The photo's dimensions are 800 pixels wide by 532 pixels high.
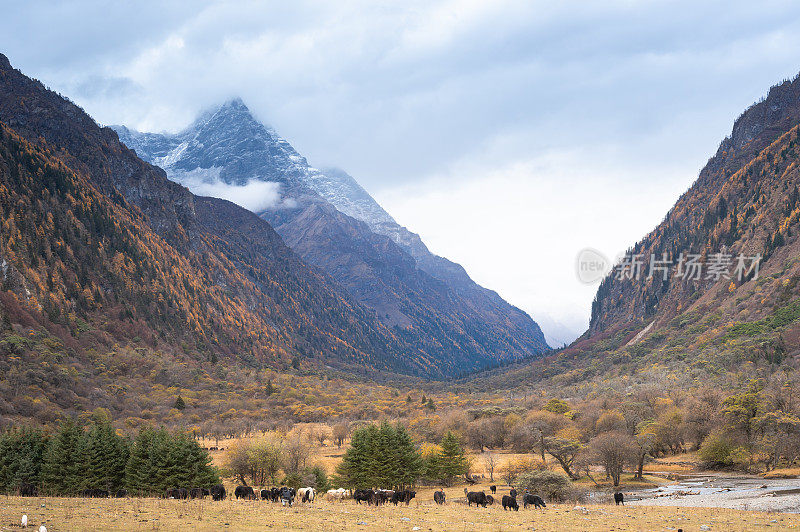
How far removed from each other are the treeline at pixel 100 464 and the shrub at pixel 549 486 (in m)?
35.9

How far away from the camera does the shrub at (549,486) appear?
6556cm

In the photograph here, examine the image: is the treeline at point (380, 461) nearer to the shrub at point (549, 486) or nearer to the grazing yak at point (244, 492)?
the shrub at point (549, 486)

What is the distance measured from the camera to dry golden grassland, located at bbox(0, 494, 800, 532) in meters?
29.9

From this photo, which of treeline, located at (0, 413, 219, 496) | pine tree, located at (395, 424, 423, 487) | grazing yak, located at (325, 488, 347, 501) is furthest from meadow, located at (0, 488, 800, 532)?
pine tree, located at (395, 424, 423, 487)

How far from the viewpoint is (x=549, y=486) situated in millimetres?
66188

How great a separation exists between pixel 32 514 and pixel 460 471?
62562 mm

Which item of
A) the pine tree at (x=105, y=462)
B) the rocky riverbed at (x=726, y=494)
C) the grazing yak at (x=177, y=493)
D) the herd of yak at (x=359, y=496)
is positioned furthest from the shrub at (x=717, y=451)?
the pine tree at (x=105, y=462)

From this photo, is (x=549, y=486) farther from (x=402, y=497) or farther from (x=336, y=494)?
(x=336, y=494)

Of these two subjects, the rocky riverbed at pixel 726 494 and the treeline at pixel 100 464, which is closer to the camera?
the rocky riverbed at pixel 726 494

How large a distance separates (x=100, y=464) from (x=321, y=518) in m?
38.2

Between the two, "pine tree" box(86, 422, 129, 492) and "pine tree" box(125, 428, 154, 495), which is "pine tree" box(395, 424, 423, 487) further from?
"pine tree" box(86, 422, 129, 492)

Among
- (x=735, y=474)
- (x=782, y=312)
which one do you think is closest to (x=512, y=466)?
(x=735, y=474)

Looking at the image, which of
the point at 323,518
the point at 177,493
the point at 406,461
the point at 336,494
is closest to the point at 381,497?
the point at 336,494

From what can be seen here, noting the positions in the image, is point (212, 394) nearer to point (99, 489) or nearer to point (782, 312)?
point (99, 489)
